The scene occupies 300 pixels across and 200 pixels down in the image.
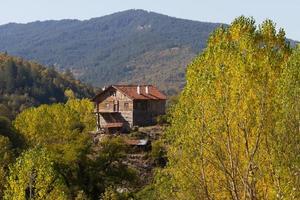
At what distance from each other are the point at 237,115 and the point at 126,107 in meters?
81.3

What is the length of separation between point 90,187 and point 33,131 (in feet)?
98.4

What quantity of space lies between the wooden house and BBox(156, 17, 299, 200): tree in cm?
7589

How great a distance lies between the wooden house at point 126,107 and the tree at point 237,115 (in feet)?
249

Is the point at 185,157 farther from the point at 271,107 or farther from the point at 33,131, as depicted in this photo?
the point at 33,131

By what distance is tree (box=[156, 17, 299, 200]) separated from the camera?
22.4 metres

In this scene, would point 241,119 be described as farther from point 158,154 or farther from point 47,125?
point 47,125

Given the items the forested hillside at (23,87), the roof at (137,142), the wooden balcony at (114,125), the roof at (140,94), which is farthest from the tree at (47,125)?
the forested hillside at (23,87)

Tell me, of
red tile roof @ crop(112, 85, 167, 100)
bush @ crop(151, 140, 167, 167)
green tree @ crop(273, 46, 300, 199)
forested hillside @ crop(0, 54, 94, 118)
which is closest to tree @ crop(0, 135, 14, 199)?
bush @ crop(151, 140, 167, 167)

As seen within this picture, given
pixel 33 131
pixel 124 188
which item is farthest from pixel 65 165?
pixel 33 131

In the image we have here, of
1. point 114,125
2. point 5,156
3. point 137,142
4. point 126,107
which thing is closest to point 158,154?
point 137,142

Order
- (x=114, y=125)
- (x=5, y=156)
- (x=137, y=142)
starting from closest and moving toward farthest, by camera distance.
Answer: (x=5, y=156) → (x=137, y=142) → (x=114, y=125)

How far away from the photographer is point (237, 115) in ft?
73.8

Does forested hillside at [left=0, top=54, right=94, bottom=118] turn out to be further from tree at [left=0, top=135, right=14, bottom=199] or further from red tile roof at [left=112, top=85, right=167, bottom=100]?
tree at [left=0, top=135, right=14, bottom=199]

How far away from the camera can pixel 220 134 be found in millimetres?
22953
